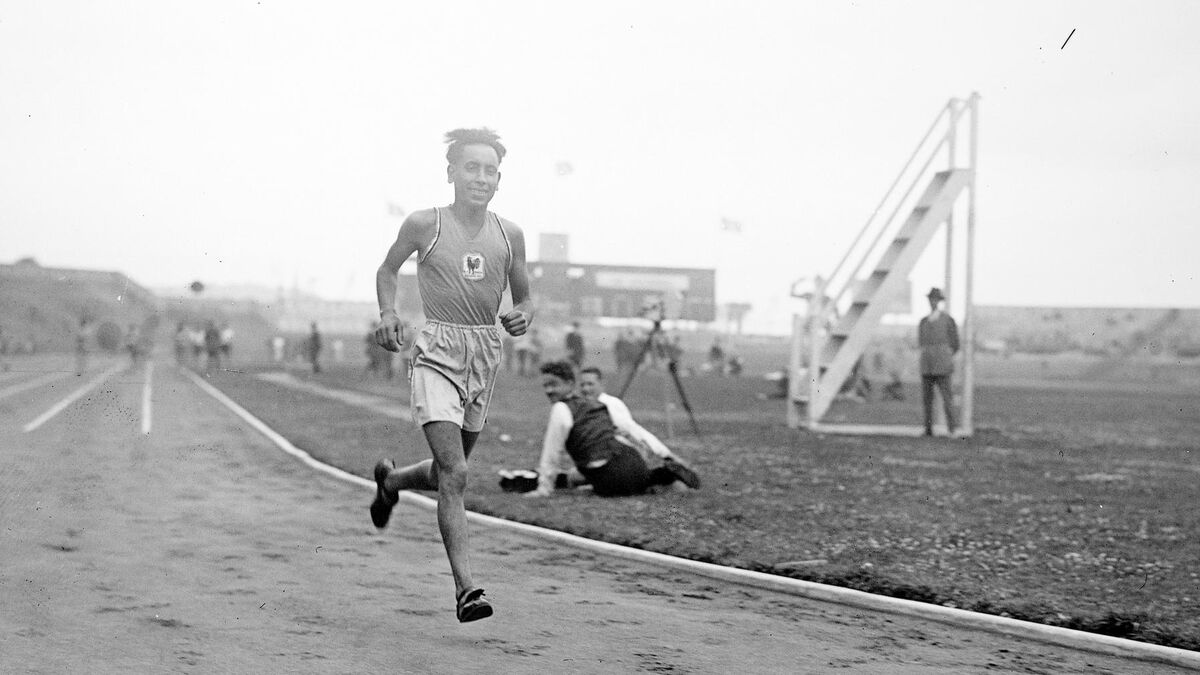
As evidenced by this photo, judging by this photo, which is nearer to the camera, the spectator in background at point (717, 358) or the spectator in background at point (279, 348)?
the spectator in background at point (717, 358)

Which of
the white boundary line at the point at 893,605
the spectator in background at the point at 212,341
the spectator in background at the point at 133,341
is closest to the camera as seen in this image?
the white boundary line at the point at 893,605

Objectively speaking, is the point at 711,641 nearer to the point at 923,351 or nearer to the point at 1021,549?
the point at 1021,549

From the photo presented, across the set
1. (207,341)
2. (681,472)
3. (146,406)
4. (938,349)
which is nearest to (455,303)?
(681,472)

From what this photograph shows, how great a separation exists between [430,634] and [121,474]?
6.67 meters

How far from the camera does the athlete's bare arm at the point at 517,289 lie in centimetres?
524

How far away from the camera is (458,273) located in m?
5.19

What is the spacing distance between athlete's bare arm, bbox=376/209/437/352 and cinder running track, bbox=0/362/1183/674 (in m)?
1.12

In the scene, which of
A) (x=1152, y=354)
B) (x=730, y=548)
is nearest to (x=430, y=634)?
(x=730, y=548)

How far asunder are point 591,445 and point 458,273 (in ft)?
14.9

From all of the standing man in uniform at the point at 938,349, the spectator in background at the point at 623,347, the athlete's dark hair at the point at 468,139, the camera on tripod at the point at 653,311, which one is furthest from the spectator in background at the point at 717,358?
the athlete's dark hair at the point at 468,139

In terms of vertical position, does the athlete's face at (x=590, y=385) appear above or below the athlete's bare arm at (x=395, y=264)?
below

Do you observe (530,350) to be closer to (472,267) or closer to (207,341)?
(207,341)

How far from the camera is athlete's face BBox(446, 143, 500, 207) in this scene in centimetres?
522

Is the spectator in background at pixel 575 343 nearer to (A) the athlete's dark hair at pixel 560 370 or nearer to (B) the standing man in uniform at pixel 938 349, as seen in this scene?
(B) the standing man in uniform at pixel 938 349
